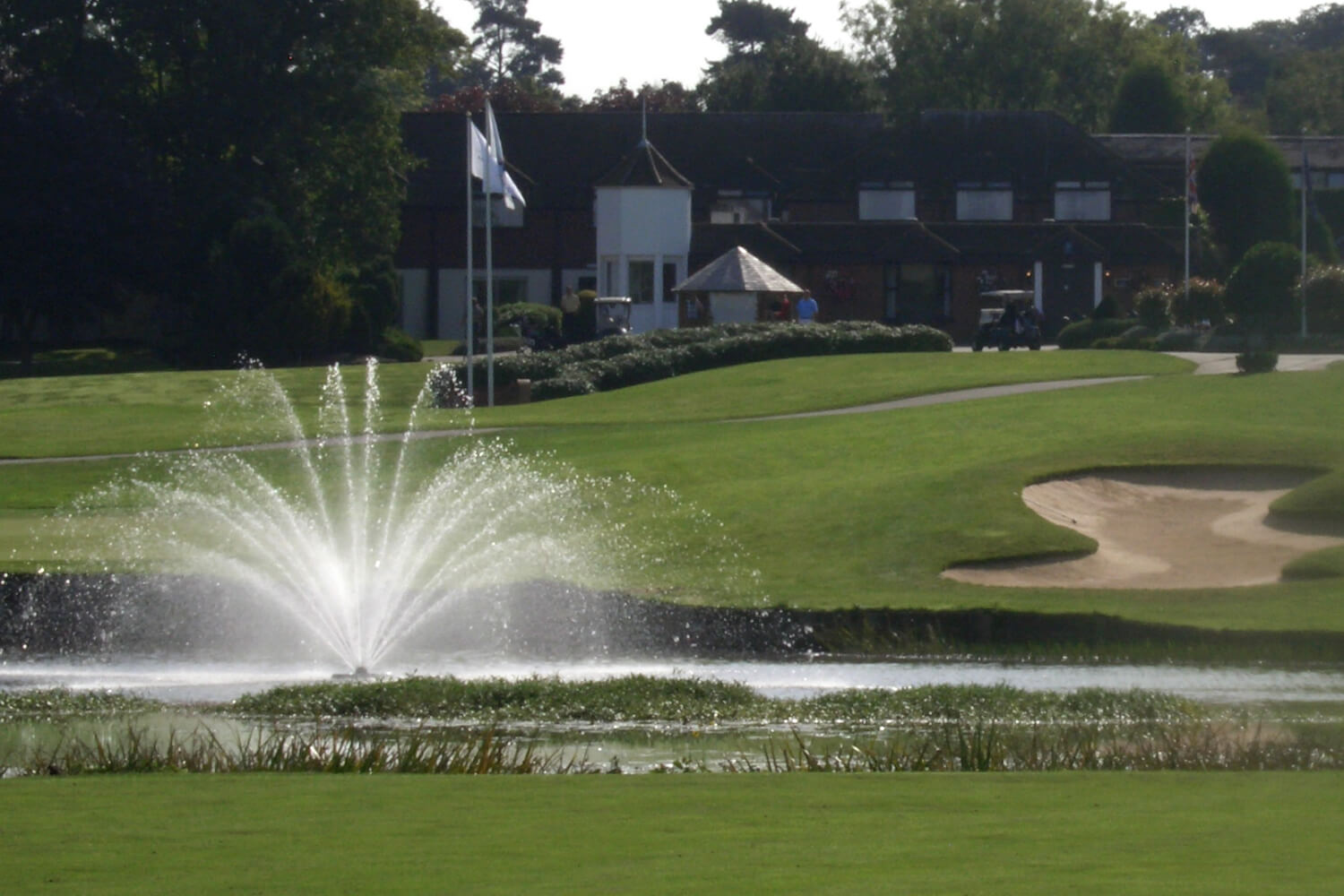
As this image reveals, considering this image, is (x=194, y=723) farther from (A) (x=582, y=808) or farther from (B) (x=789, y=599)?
(B) (x=789, y=599)

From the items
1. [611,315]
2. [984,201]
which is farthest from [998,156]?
[611,315]

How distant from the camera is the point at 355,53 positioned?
6925 centimetres

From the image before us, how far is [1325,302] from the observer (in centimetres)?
6072

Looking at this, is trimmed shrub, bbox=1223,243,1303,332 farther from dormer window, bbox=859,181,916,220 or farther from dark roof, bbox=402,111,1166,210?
dark roof, bbox=402,111,1166,210

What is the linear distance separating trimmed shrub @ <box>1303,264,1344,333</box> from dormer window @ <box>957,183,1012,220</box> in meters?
23.8

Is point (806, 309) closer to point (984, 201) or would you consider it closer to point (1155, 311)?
point (1155, 311)

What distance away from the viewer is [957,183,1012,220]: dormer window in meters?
84.6

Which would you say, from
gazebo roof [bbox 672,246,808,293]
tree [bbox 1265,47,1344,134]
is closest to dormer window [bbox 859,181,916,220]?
gazebo roof [bbox 672,246,808,293]

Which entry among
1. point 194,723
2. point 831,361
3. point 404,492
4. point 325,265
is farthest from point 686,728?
point 325,265

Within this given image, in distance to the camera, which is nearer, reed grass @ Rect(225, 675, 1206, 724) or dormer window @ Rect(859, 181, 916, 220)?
reed grass @ Rect(225, 675, 1206, 724)

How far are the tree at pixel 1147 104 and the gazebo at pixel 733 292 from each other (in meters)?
56.1

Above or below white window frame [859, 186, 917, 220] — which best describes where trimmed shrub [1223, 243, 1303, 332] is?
below

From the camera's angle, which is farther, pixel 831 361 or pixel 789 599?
pixel 831 361

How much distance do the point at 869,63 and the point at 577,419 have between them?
86552mm
